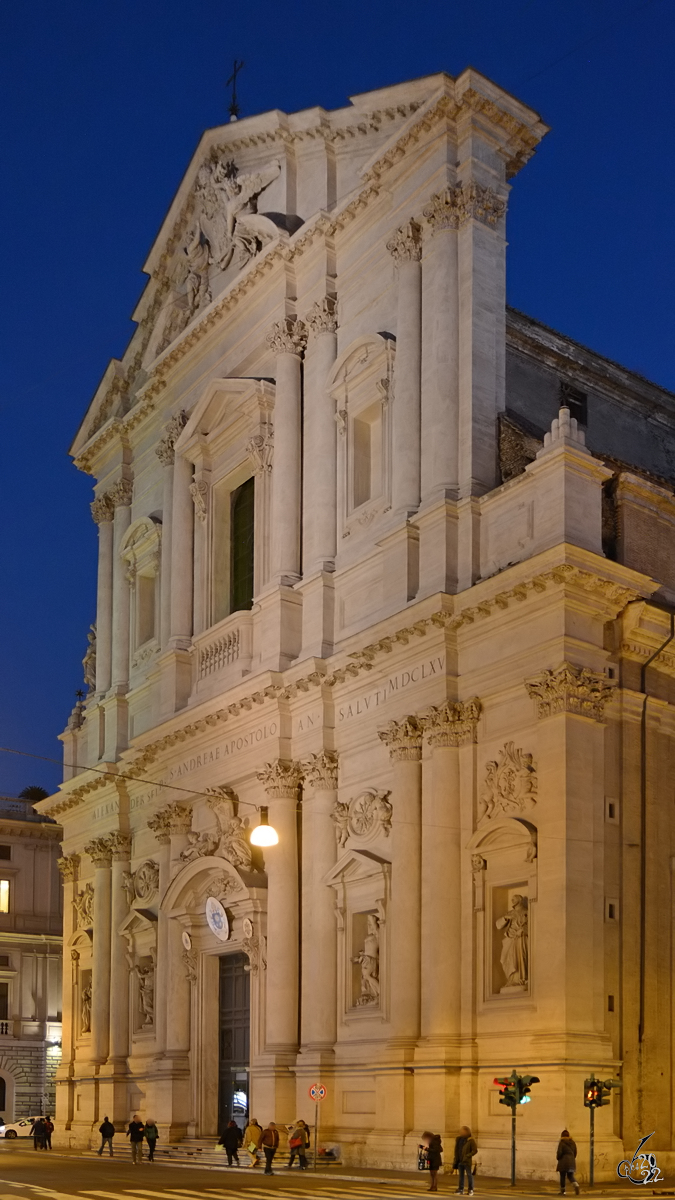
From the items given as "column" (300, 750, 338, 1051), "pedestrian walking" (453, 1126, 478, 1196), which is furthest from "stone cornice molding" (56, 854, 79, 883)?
"pedestrian walking" (453, 1126, 478, 1196)

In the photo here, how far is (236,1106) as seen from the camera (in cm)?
2870

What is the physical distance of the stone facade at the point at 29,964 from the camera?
54.8m

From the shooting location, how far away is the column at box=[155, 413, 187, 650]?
3359 cm

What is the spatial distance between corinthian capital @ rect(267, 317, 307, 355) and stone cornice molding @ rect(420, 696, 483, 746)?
915 cm

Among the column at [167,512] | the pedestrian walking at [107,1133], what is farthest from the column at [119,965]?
the column at [167,512]

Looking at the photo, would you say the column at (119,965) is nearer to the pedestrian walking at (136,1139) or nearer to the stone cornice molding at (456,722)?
the pedestrian walking at (136,1139)

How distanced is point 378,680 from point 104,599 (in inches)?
553

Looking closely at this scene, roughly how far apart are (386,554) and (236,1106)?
10.9m

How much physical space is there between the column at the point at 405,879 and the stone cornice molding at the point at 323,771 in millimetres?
2118

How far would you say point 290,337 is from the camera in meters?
29.5

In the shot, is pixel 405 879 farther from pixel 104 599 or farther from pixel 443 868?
pixel 104 599

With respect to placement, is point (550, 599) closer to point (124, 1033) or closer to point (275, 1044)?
point (275, 1044)
